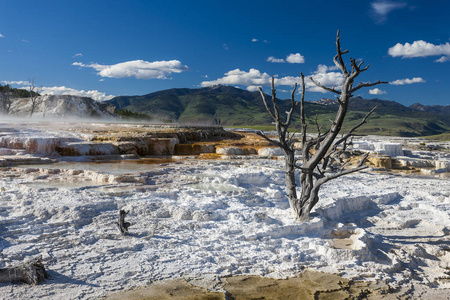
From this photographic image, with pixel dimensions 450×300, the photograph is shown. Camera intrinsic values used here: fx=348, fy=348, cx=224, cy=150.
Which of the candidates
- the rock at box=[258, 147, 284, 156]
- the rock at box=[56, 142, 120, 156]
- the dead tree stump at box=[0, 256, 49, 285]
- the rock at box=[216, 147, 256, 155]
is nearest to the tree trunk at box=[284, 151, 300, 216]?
the dead tree stump at box=[0, 256, 49, 285]

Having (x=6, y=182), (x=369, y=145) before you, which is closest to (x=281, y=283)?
(x=6, y=182)

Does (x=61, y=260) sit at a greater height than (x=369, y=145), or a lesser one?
lesser

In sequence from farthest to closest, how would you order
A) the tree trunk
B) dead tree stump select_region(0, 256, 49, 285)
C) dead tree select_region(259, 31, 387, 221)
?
the tree trunk
dead tree select_region(259, 31, 387, 221)
dead tree stump select_region(0, 256, 49, 285)

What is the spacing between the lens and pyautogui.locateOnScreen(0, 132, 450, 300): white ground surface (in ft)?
11.3

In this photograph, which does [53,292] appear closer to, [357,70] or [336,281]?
[336,281]

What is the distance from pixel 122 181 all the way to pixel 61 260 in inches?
160

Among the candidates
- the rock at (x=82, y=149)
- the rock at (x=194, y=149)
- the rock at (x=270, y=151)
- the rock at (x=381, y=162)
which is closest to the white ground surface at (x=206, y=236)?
the rock at (x=82, y=149)

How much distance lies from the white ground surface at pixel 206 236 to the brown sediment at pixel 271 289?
122mm

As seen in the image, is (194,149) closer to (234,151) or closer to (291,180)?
(234,151)

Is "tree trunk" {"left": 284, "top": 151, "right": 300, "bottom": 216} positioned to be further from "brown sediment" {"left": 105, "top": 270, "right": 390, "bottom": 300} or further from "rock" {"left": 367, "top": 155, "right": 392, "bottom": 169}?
"rock" {"left": 367, "top": 155, "right": 392, "bottom": 169}

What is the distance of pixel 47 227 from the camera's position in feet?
14.5

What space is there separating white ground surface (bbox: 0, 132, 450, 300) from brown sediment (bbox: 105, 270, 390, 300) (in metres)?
0.12

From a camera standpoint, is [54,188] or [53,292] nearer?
[53,292]

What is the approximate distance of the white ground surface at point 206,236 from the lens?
3.44 meters
